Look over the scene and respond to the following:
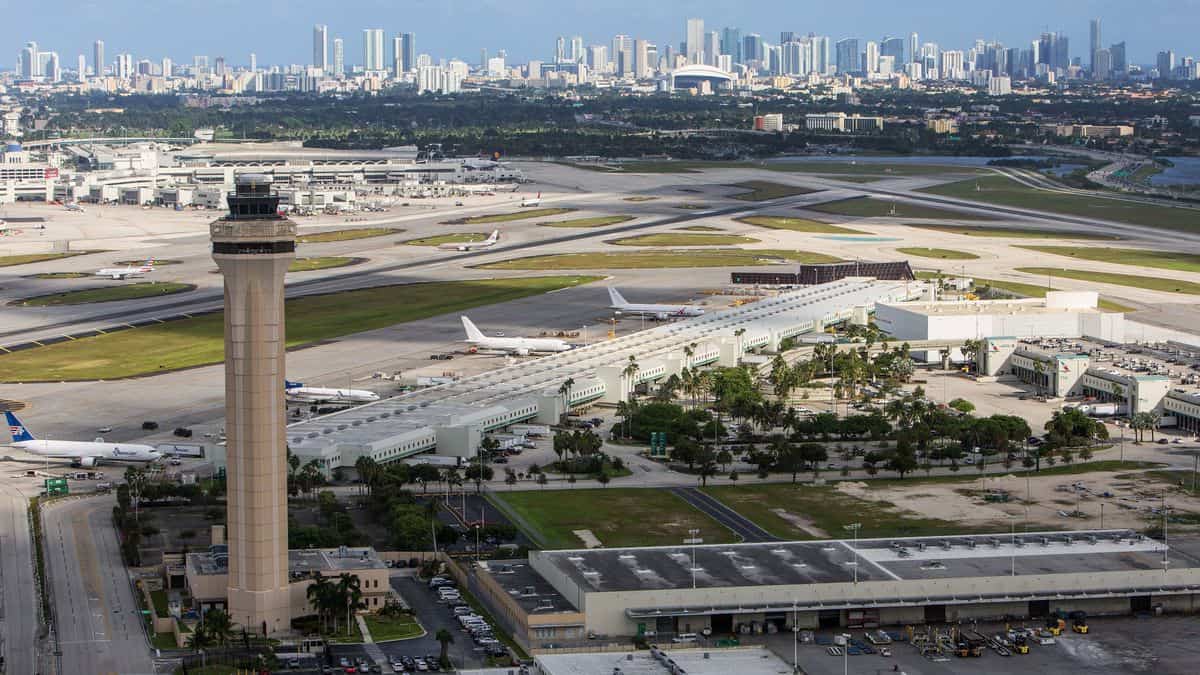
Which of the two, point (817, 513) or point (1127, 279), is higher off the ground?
point (1127, 279)

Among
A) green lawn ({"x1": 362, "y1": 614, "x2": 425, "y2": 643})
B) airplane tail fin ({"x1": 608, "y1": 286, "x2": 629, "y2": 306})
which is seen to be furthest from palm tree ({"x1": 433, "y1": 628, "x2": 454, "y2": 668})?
airplane tail fin ({"x1": 608, "y1": 286, "x2": 629, "y2": 306})

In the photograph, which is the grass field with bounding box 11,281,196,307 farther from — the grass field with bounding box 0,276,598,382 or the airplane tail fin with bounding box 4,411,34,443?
the airplane tail fin with bounding box 4,411,34,443

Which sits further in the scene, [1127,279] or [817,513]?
[1127,279]

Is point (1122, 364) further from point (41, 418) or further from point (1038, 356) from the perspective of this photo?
point (41, 418)

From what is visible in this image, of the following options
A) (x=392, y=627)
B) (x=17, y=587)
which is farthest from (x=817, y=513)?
(x=17, y=587)

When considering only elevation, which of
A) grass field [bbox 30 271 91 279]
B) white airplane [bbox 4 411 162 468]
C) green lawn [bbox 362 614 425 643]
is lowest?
green lawn [bbox 362 614 425 643]

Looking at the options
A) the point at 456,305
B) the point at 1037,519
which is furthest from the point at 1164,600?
the point at 456,305

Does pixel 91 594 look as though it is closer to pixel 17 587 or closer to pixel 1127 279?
pixel 17 587
